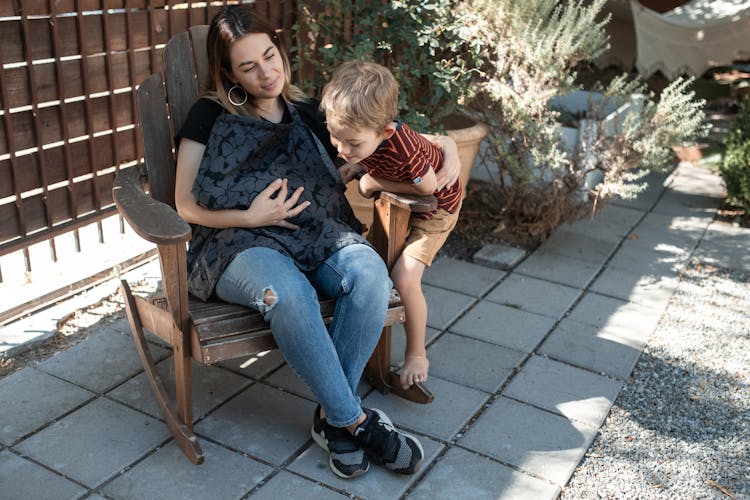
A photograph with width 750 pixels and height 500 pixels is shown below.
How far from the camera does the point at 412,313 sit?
2385 mm

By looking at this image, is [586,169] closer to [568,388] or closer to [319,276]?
[568,388]

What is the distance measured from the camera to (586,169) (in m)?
3.67

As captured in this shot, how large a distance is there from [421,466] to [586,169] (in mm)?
2001

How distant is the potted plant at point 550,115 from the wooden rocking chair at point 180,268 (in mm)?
1378

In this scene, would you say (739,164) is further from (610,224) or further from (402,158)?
(402,158)

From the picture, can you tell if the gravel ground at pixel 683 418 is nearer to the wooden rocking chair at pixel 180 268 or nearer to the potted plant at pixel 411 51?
the wooden rocking chair at pixel 180 268

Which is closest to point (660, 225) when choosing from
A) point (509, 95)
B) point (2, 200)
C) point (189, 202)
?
point (509, 95)

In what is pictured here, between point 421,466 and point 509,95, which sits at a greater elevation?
point 509,95

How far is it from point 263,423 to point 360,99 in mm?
977

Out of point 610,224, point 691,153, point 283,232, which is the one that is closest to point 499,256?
point 610,224

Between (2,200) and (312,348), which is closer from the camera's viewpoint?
(312,348)

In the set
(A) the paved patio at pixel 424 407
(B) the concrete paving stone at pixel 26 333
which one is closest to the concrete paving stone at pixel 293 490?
(A) the paved patio at pixel 424 407

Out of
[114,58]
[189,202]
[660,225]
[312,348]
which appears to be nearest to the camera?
[312,348]

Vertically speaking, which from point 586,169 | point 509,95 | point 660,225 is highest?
point 509,95
